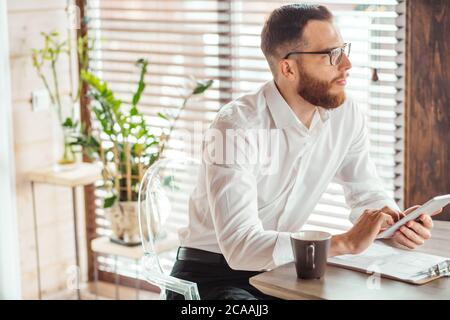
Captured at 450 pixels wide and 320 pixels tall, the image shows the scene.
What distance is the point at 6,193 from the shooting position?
8.76ft

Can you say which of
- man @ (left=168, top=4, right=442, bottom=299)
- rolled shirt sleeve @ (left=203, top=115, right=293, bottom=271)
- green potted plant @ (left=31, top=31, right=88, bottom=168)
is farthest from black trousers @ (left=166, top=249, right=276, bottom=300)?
green potted plant @ (left=31, top=31, right=88, bottom=168)

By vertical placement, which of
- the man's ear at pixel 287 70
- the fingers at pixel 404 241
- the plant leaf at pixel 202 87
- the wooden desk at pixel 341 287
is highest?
the man's ear at pixel 287 70

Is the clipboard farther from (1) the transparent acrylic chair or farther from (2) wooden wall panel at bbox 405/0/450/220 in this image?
(2) wooden wall panel at bbox 405/0/450/220

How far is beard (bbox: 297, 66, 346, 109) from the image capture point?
178cm

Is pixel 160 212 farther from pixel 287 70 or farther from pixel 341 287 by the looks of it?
pixel 341 287

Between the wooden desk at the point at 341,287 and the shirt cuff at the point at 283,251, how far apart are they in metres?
0.06

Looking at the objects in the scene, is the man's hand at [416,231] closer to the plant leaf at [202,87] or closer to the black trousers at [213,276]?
the black trousers at [213,276]

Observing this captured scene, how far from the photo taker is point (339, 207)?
7.75 feet

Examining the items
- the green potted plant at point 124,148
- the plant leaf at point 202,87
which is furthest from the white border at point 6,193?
the plant leaf at point 202,87

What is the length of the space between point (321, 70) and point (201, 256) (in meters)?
0.51

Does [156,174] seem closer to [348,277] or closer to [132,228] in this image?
[348,277]

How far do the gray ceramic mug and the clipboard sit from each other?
0.28ft

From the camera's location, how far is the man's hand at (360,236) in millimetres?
1464

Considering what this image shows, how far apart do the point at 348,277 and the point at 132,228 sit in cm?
129
